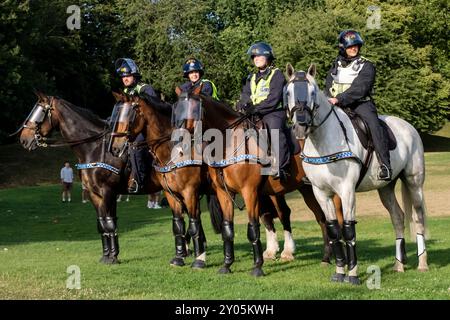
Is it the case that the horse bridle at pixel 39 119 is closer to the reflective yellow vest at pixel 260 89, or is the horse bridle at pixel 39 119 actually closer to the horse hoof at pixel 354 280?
the reflective yellow vest at pixel 260 89

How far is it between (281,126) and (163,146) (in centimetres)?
243

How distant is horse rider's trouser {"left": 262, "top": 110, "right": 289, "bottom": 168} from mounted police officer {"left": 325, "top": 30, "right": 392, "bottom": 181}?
3.34 ft

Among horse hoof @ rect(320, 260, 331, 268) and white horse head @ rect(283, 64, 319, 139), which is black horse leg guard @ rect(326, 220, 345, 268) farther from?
white horse head @ rect(283, 64, 319, 139)

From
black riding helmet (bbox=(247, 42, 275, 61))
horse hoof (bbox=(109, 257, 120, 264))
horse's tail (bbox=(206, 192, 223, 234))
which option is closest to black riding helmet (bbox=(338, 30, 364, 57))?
black riding helmet (bbox=(247, 42, 275, 61))

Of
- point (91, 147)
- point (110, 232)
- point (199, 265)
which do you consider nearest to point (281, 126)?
point (199, 265)

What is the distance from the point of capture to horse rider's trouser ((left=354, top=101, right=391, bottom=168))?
11.3 m

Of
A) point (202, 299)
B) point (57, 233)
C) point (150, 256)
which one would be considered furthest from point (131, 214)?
point (202, 299)

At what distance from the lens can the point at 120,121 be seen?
12312 millimetres

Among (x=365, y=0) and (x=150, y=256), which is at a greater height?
(x=365, y=0)

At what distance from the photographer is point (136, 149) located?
44.1 feet

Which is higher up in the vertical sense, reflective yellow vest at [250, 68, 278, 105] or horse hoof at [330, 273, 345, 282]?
reflective yellow vest at [250, 68, 278, 105]
